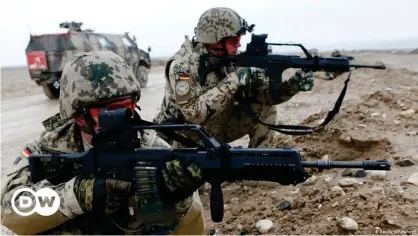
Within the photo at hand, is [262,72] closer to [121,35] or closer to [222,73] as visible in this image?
[222,73]

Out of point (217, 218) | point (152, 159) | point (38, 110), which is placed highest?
point (152, 159)

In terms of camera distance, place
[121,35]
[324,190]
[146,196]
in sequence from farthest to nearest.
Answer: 1. [121,35]
2. [324,190]
3. [146,196]

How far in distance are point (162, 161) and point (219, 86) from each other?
2.35 meters

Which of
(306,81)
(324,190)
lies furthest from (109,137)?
(306,81)

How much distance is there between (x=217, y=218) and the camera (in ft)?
7.57

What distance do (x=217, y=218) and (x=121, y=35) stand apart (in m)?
15.5

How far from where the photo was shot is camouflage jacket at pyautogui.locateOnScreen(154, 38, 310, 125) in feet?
14.5

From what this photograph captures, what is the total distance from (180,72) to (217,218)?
2.33 m

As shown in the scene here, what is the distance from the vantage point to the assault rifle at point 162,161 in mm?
2061

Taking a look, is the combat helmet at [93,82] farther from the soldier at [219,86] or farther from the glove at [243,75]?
the glove at [243,75]

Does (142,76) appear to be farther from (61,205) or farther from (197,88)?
(61,205)

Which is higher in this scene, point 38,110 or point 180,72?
point 180,72

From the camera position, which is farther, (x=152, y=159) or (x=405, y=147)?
(x=405, y=147)

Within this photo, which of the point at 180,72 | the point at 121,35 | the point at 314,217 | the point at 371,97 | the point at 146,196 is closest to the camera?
the point at 146,196
